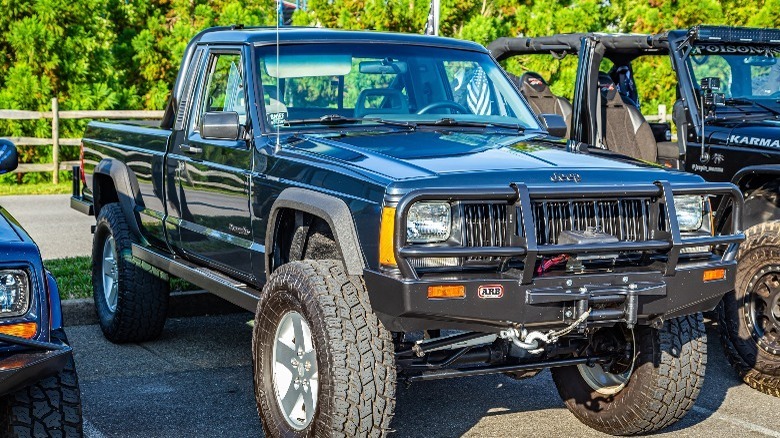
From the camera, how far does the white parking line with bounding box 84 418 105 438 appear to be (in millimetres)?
5438

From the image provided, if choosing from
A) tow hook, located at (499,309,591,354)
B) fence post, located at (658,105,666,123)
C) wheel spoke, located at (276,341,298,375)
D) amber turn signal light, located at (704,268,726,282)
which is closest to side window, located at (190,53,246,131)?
wheel spoke, located at (276,341,298,375)

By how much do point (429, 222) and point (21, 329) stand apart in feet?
5.41

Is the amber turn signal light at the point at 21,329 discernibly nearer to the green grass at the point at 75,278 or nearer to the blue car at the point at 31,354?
the blue car at the point at 31,354

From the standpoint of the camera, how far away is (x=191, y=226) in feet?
21.5

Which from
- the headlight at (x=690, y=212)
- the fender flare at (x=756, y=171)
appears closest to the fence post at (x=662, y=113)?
the fender flare at (x=756, y=171)

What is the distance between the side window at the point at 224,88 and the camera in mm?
6320

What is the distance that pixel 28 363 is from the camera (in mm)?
3943

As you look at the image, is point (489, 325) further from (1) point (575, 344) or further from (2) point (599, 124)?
(2) point (599, 124)

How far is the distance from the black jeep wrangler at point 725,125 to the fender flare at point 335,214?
8.43 ft

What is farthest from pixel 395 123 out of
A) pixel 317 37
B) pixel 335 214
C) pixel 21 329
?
pixel 21 329

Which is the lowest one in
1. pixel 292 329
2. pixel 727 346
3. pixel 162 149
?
pixel 727 346

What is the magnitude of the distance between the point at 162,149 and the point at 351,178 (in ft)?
8.05

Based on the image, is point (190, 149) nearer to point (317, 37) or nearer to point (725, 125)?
point (317, 37)

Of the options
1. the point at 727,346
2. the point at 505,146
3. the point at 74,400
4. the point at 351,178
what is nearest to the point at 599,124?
the point at 727,346
